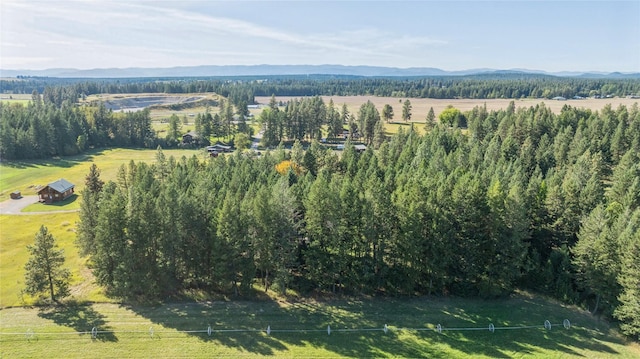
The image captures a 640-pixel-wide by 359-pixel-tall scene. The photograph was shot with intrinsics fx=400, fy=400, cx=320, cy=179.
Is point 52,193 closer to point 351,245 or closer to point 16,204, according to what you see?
point 16,204

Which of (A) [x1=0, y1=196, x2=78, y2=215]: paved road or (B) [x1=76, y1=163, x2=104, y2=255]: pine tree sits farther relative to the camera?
(A) [x1=0, y1=196, x2=78, y2=215]: paved road

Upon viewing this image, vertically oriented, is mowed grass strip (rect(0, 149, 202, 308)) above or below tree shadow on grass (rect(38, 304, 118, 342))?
above

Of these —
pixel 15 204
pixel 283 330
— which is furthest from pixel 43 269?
pixel 15 204

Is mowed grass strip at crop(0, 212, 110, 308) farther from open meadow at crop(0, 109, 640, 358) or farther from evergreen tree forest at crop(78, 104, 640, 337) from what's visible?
evergreen tree forest at crop(78, 104, 640, 337)

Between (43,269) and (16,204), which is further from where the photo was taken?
(16,204)

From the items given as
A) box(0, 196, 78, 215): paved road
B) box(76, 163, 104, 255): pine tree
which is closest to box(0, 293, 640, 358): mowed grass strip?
box(76, 163, 104, 255): pine tree

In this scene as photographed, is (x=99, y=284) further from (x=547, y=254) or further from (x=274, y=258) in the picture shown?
(x=547, y=254)

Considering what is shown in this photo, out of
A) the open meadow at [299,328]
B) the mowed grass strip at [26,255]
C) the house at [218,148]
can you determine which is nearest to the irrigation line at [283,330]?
the open meadow at [299,328]
